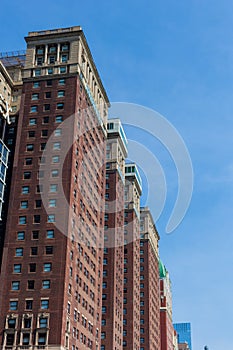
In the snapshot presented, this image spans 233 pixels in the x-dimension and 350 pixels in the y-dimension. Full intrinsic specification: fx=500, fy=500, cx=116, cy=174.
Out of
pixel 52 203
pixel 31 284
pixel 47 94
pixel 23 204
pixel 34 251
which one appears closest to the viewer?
pixel 31 284

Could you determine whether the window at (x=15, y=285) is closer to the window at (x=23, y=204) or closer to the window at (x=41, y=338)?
the window at (x=41, y=338)

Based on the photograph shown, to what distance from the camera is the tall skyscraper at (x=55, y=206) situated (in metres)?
96.6

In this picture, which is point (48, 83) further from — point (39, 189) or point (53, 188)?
point (53, 188)

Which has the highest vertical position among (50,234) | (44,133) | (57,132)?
(44,133)

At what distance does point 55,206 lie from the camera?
4119 inches

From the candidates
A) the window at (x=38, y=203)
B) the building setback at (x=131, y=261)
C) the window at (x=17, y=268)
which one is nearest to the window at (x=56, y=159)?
the window at (x=38, y=203)

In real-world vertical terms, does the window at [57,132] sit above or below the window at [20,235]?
above

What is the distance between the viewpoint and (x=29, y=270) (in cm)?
10006

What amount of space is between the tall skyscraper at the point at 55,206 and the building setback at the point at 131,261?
43.9m

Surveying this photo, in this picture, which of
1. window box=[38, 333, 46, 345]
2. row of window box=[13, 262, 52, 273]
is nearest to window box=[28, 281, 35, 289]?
row of window box=[13, 262, 52, 273]

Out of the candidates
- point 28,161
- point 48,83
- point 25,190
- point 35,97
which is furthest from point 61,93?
point 25,190

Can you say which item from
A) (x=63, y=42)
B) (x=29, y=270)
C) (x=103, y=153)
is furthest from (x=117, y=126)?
(x=29, y=270)

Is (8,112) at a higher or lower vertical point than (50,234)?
higher

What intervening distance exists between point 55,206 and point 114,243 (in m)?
50.7
